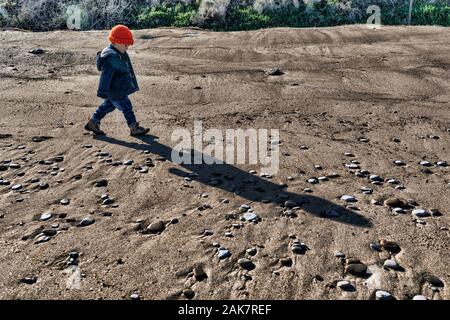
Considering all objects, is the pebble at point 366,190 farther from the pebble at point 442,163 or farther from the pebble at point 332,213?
the pebble at point 442,163

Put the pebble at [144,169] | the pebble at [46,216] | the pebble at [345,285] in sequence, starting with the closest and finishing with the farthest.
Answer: the pebble at [345,285], the pebble at [46,216], the pebble at [144,169]

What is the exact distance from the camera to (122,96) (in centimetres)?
678

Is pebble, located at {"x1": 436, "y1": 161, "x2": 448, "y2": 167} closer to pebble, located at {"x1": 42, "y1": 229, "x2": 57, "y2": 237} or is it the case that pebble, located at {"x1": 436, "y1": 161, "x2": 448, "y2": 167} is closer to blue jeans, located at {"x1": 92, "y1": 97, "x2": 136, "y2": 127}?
blue jeans, located at {"x1": 92, "y1": 97, "x2": 136, "y2": 127}

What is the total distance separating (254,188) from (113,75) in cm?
282

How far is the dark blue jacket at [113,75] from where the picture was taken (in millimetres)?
6539

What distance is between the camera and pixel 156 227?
4660mm

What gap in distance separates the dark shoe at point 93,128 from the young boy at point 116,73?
0.72 feet

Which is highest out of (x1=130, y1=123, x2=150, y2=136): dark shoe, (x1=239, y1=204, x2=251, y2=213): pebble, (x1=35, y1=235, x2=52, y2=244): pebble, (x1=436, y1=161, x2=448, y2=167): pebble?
(x1=130, y1=123, x2=150, y2=136): dark shoe

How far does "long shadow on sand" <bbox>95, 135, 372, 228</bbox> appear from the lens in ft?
15.8

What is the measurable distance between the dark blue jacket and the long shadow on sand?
87 centimetres

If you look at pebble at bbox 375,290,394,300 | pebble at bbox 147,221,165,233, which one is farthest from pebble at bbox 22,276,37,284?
pebble at bbox 375,290,394,300

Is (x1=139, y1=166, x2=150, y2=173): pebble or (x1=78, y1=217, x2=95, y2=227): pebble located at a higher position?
(x1=139, y1=166, x2=150, y2=173): pebble

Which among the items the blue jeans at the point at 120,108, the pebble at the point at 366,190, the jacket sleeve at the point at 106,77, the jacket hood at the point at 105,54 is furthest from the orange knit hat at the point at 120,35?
the pebble at the point at 366,190

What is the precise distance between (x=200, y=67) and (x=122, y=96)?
16.4ft
